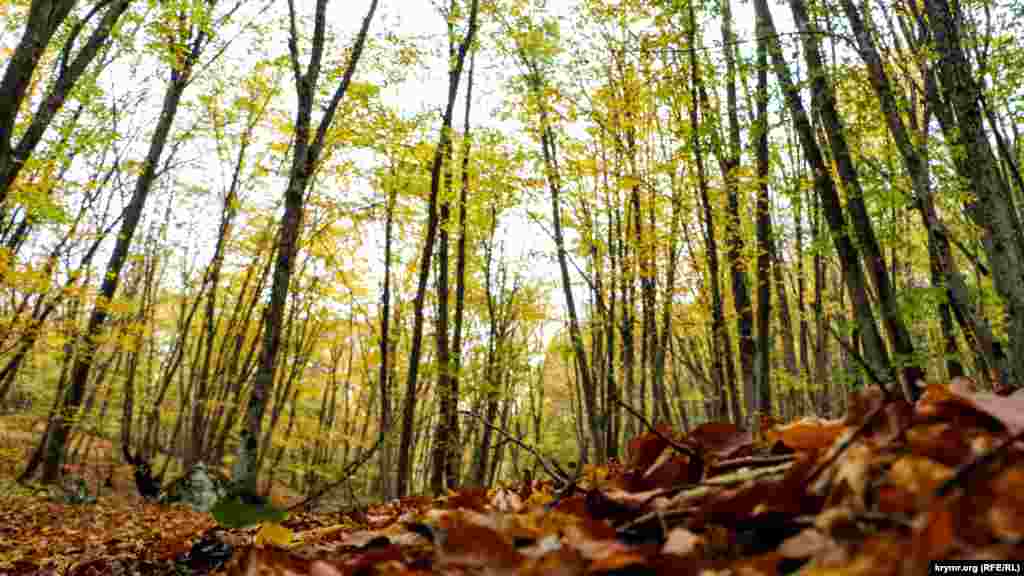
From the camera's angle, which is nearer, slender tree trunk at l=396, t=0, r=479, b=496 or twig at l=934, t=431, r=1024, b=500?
twig at l=934, t=431, r=1024, b=500

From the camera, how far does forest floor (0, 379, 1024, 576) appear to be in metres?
0.49

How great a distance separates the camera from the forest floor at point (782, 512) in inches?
19.2

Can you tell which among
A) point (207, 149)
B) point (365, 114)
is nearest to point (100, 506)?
point (365, 114)

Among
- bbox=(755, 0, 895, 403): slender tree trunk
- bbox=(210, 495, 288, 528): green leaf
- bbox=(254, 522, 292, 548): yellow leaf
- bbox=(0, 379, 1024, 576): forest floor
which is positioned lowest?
bbox=(210, 495, 288, 528): green leaf

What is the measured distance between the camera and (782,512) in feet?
2.43

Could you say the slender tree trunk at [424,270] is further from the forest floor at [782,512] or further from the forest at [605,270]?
the forest floor at [782,512]

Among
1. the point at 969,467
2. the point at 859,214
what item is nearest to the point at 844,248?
the point at 859,214

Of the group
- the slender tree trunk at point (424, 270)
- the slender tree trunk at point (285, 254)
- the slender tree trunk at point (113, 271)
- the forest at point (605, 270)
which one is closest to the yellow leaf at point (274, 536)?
the forest at point (605, 270)

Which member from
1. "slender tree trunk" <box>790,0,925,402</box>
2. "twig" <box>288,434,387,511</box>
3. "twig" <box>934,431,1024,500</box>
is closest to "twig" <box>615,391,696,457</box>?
"twig" <box>934,431,1024,500</box>

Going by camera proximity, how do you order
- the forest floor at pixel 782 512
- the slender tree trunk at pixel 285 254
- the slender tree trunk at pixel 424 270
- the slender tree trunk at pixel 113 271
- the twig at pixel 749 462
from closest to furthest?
the forest floor at pixel 782 512
the twig at pixel 749 462
the slender tree trunk at pixel 285 254
the slender tree trunk at pixel 424 270
the slender tree trunk at pixel 113 271

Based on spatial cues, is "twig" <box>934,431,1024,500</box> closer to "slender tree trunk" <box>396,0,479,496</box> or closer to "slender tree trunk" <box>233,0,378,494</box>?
"slender tree trunk" <box>233,0,378,494</box>

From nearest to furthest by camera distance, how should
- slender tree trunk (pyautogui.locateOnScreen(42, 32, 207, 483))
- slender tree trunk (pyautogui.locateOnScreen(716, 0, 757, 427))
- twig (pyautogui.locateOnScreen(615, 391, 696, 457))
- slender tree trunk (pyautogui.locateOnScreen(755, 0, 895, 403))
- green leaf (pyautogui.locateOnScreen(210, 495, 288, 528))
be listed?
twig (pyautogui.locateOnScreen(615, 391, 696, 457)), green leaf (pyautogui.locateOnScreen(210, 495, 288, 528)), slender tree trunk (pyautogui.locateOnScreen(755, 0, 895, 403)), slender tree trunk (pyautogui.locateOnScreen(716, 0, 757, 427)), slender tree trunk (pyautogui.locateOnScreen(42, 32, 207, 483))

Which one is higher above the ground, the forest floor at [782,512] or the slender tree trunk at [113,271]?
the slender tree trunk at [113,271]

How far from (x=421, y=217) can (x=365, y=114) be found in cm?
574
